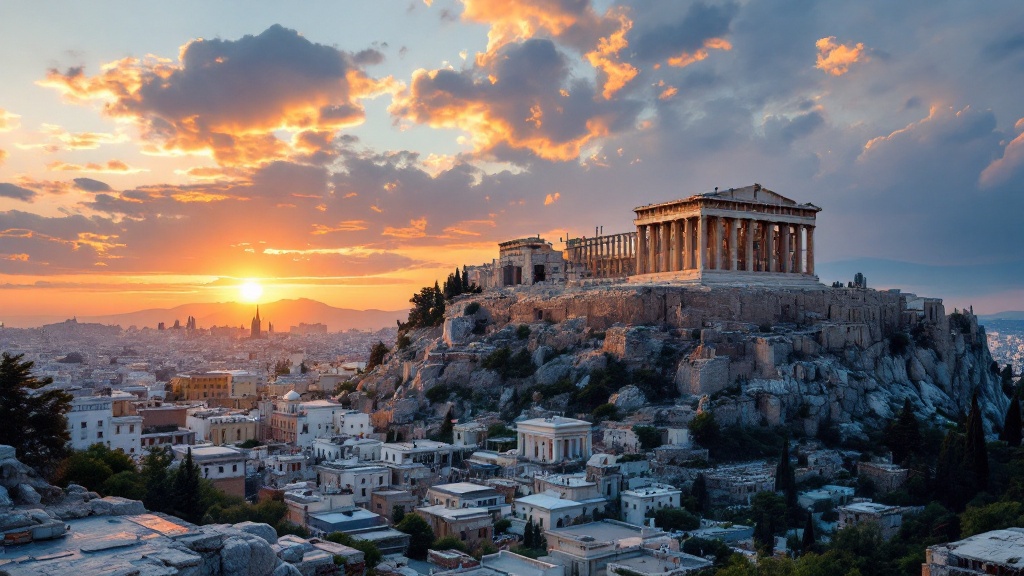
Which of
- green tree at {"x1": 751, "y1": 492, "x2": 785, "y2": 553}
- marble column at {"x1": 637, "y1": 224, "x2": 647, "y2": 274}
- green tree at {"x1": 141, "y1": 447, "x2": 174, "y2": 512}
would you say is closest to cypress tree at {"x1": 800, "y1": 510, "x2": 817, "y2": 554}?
green tree at {"x1": 751, "y1": 492, "x2": 785, "y2": 553}

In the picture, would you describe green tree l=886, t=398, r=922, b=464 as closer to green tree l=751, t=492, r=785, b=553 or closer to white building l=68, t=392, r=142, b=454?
green tree l=751, t=492, r=785, b=553

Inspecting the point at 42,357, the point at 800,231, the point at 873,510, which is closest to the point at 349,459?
the point at 873,510

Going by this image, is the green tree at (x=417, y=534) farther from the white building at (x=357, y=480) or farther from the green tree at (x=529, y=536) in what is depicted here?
the white building at (x=357, y=480)

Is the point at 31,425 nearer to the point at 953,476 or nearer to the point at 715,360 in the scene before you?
the point at 953,476

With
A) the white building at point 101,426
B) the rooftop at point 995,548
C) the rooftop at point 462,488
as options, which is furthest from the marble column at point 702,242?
the white building at point 101,426

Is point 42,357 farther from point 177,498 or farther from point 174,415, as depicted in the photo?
point 177,498

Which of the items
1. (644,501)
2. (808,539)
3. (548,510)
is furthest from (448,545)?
(808,539)
